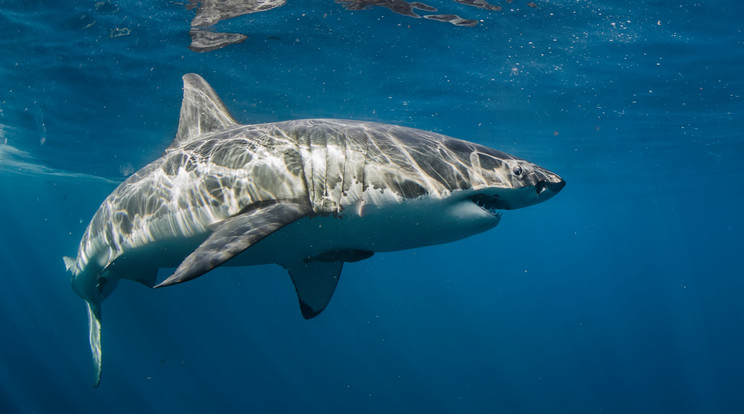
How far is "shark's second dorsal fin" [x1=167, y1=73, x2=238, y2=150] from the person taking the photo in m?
5.09

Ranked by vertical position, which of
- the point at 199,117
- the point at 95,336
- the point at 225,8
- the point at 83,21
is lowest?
the point at 95,336

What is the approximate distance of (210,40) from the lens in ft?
36.1

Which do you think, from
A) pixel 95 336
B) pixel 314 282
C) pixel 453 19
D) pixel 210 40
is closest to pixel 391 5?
pixel 453 19

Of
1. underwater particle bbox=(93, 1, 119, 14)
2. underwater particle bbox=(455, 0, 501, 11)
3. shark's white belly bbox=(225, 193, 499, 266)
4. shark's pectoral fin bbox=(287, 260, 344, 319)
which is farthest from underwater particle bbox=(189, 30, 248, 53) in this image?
shark's white belly bbox=(225, 193, 499, 266)

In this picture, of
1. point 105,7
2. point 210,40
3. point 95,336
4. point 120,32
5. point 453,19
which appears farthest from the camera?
point 210,40

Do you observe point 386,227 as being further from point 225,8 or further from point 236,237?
point 225,8

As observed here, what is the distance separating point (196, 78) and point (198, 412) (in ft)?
94.0

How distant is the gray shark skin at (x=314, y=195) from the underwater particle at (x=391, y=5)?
6.26 meters

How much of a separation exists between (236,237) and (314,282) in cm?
248

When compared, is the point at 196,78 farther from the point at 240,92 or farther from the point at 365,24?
the point at 240,92

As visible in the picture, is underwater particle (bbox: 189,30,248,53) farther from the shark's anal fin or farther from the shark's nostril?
the shark's nostril

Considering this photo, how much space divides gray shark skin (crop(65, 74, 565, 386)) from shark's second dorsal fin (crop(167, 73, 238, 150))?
66cm

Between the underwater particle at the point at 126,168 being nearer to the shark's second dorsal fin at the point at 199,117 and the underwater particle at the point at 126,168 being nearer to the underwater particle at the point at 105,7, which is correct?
the underwater particle at the point at 105,7

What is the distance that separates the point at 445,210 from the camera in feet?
10.3
